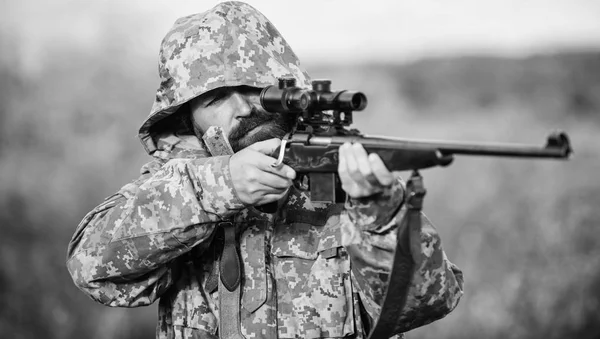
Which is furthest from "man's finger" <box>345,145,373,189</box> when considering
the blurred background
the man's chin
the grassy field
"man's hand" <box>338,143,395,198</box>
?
the grassy field

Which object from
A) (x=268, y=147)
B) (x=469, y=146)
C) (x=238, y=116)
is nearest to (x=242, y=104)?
(x=238, y=116)

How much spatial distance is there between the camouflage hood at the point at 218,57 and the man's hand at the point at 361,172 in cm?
60

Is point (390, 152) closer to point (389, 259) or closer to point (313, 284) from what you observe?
point (389, 259)

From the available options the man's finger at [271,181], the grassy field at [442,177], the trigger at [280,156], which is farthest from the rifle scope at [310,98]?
the grassy field at [442,177]

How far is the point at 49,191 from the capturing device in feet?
17.3

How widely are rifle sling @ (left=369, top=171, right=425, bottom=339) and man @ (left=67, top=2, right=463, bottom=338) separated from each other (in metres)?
0.04

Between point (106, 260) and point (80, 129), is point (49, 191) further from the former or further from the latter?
point (106, 260)

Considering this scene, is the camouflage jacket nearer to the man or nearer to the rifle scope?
the man

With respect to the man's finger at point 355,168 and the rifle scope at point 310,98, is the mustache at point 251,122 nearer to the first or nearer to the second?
the rifle scope at point 310,98

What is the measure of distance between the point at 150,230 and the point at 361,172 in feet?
2.27

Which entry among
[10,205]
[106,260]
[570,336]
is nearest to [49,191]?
[10,205]

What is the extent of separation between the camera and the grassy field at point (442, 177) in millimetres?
4738

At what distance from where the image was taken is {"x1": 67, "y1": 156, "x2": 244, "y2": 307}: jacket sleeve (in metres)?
2.02

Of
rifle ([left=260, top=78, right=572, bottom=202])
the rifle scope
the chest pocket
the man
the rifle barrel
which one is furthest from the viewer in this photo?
the chest pocket
